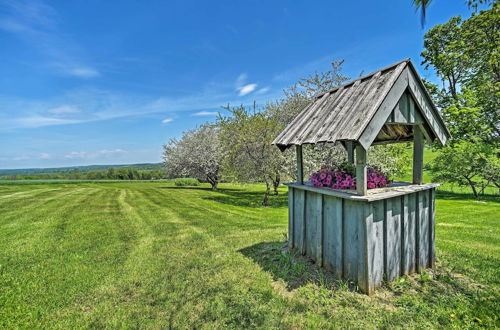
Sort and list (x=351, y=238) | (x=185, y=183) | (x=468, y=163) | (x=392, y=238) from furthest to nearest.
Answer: (x=185, y=183), (x=468, y=163), (x=392, y=238), (x=351, y=238)

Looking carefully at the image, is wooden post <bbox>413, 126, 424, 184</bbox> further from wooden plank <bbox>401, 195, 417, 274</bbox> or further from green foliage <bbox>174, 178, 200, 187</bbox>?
green foliage <bbox>174, 178, 200, 187</bbox>

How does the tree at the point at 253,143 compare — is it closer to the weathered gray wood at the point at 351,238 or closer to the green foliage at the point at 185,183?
the weathered gray wood at the point at 351,238

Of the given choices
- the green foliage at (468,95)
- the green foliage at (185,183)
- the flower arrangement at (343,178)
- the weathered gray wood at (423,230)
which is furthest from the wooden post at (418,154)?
the green foliage at (185,183)

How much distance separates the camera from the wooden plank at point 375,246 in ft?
12.2

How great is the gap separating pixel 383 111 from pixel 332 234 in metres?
2.41

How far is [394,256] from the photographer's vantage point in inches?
163

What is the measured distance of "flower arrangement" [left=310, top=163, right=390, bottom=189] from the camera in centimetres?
441

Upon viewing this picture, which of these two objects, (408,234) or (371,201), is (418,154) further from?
(371,201)

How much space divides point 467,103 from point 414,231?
1968 cm

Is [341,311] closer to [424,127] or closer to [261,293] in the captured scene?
[261,293]

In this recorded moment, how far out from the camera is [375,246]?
382cm

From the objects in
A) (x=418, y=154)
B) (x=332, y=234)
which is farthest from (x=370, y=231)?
(x=418, y=154)

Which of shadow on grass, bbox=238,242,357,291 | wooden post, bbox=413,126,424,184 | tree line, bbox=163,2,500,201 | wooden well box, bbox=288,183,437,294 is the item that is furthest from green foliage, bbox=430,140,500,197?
shadow on grass, bbox=238,242,357,291

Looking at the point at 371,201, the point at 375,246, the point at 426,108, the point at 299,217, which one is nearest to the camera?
the point at 371,201
